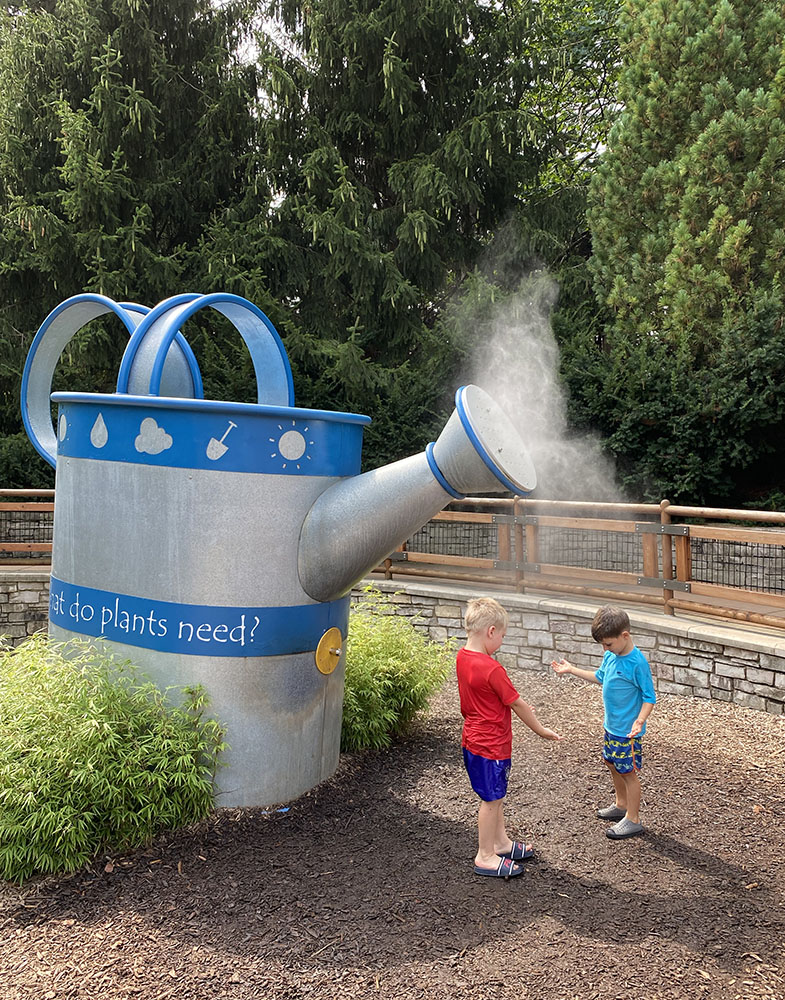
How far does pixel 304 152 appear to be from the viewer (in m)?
13.6

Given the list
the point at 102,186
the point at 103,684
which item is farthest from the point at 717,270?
the point at 103,684

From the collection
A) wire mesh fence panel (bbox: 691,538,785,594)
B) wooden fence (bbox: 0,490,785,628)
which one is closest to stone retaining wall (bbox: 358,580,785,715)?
wooden fence (bbox: 0,490,785,628)

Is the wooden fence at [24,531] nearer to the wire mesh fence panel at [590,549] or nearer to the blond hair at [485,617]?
the wire mesh fence panel at [590,549]

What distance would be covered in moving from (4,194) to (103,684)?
12580 millimetres

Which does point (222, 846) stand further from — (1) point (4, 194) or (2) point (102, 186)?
(1) point (4, 194)

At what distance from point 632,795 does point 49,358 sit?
3895 millimetres

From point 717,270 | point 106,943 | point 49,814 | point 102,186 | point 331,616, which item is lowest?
point 106,943

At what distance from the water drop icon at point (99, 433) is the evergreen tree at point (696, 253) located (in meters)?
8.85

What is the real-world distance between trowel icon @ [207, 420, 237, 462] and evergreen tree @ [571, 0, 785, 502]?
337 inches

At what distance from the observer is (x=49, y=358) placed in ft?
15.4

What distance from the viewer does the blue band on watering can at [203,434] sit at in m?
3.87

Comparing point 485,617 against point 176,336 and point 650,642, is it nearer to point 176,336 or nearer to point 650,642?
point 176,336

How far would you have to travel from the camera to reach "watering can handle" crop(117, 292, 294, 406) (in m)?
4.06

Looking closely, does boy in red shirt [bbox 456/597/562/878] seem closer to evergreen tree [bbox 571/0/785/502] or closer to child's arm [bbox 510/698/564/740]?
child's arm [bbox 510/698/564/740]
